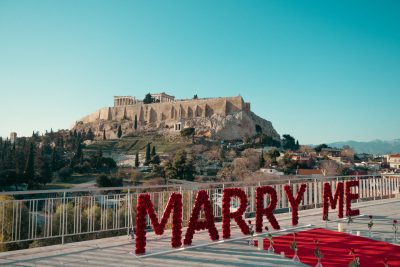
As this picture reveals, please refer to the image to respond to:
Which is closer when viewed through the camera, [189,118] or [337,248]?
[337,248]

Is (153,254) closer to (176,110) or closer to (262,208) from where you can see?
(262,208)

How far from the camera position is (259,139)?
3361 inches

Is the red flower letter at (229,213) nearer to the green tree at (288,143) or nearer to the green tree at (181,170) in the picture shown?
the green tree at (181,170)

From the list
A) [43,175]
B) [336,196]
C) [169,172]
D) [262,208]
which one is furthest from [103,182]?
[262,208]

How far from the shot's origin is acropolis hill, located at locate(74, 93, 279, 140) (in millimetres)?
91275

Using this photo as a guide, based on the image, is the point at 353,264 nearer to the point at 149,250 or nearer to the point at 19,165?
the point at 149,250

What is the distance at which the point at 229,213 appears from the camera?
6824 millimetres

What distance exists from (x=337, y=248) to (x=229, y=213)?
2199mm

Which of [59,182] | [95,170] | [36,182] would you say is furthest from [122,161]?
[36,182]

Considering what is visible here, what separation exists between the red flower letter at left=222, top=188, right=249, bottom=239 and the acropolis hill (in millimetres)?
80351

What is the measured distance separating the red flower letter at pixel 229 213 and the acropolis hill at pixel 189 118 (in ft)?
264

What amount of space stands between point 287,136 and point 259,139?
1823cm

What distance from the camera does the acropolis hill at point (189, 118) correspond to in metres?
91.3

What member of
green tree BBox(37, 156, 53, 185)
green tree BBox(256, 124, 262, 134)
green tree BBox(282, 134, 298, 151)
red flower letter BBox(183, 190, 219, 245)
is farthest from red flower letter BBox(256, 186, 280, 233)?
green tree BBox(256, 124, 262, 134)
